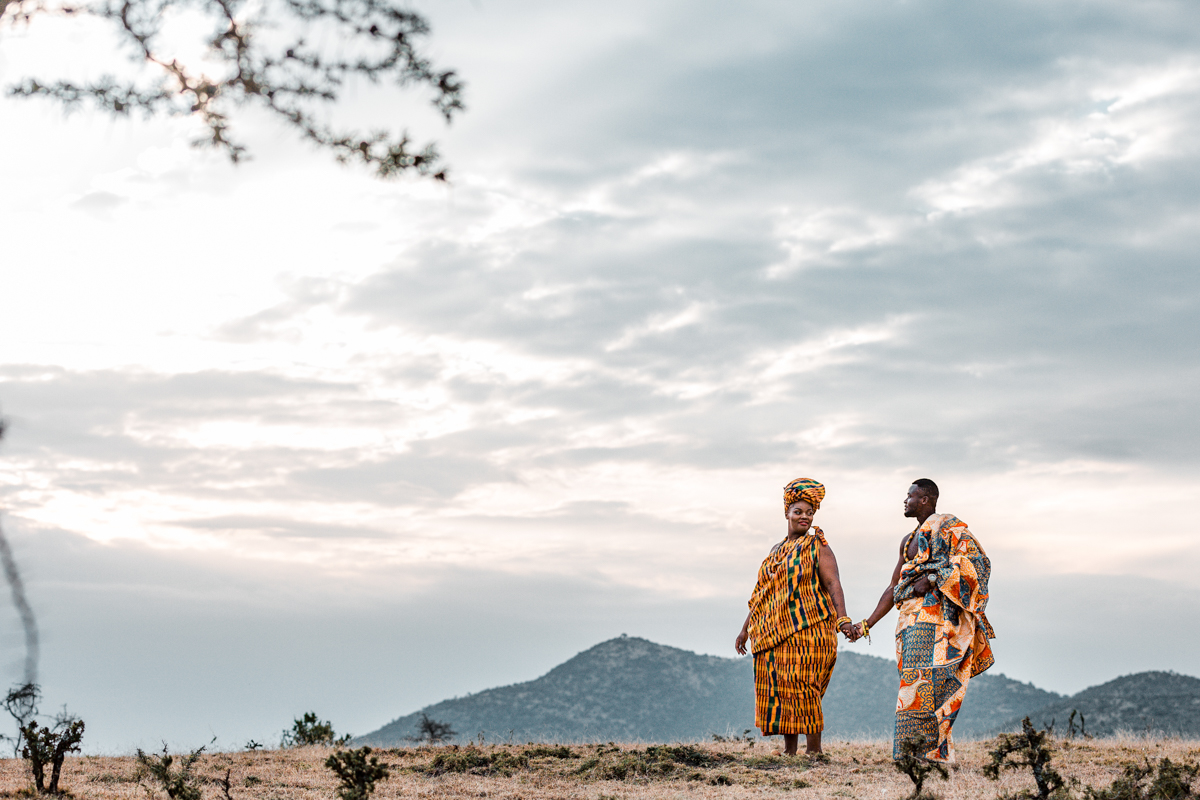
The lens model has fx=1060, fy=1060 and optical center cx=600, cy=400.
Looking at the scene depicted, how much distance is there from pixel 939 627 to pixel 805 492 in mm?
1863

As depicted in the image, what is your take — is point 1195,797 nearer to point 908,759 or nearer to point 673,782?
point 908,759

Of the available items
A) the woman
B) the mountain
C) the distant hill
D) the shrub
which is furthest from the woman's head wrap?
the mountain

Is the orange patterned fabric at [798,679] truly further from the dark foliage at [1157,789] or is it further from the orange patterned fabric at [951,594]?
the dark foliage at [1157,789]

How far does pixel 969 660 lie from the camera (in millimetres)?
9461

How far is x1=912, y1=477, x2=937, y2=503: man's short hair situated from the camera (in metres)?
9.67

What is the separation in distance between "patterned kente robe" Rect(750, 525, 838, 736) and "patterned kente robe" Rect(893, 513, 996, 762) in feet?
3.14

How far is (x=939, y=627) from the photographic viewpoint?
30.8 feet

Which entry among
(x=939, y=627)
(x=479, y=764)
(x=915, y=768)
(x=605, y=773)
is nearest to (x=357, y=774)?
(x=605, y=773)

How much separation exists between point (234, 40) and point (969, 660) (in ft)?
26.7

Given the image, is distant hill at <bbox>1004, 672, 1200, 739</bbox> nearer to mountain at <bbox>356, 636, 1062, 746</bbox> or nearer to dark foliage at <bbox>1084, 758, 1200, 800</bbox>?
mountain at <bbox>356, 636, 1062, 746</bbox>

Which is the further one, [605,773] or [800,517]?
[800,517]

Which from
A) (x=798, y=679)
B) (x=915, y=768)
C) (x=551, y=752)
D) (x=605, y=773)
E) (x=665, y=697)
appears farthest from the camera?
(x=665, y=697)

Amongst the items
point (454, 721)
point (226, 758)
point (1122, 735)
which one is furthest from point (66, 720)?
point (454, 721)

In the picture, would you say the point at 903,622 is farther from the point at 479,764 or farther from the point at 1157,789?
the point at 479,764
